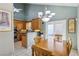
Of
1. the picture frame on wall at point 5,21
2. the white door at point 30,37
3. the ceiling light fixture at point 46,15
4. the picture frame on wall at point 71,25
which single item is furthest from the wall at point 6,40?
the picture frame on wall at point 71,25

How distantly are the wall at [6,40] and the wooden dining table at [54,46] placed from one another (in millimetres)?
273

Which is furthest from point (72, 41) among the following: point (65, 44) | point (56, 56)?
point (56, 56)

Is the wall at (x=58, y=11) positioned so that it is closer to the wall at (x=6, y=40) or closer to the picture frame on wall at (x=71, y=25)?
the picture frame on wall at (x=71, y=25)

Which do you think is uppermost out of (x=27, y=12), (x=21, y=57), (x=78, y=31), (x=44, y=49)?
(x=27, y=12)

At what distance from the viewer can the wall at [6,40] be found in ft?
5.14

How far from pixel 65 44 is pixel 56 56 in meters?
0.18

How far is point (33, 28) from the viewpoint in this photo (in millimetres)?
1598

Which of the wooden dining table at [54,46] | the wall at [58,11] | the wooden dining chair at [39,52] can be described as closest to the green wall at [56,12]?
the wall at [58,11]

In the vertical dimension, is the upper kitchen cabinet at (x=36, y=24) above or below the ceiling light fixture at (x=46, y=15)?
below

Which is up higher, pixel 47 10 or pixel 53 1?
pixel 53 1

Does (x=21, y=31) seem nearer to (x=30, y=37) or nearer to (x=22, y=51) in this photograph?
(x=30, y=37)

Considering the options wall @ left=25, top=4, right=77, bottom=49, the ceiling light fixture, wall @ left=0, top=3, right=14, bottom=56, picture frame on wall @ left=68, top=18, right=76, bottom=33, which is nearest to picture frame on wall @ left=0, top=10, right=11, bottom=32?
wall @ left=0, top=3, right=14, bottom=56

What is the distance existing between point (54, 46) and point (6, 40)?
570mm

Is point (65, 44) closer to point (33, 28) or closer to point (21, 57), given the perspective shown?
point (33, 28)
